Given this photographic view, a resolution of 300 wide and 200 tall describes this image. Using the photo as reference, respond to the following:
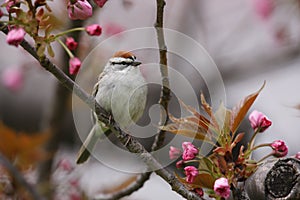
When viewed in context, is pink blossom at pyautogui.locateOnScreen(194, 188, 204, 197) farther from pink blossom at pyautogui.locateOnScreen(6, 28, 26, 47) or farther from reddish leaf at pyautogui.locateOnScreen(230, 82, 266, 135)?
pink blossom at pyautogui.locateOnScreen(6, 28, 26, 47)

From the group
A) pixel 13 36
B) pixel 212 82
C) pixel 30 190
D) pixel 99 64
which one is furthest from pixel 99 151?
pixel 13 36

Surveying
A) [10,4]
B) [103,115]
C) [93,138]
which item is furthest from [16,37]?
[93,138]

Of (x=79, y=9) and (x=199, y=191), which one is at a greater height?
(x=79, y=9)

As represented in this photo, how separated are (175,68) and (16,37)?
1.69 metres

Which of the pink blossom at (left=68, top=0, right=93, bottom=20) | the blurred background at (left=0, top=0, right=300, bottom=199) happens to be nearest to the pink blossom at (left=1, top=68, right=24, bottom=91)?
the blurred background at (left=0, top=0, right=300, bottom=199)

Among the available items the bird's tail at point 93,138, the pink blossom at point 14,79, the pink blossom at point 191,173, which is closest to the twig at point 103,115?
the pink blossom at point 191,173

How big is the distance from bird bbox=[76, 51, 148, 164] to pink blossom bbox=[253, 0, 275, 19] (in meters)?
0.98

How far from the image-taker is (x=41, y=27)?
4.00 feet

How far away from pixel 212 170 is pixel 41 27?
Result: 443 millimetres

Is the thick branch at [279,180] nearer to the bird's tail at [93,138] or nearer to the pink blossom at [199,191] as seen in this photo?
the pink blossom at [199,191]

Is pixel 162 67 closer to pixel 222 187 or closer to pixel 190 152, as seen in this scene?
pixel 190 152

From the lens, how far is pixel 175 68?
277cm

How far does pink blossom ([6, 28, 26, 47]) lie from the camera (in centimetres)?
112

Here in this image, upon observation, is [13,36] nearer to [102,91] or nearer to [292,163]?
[292,163]
